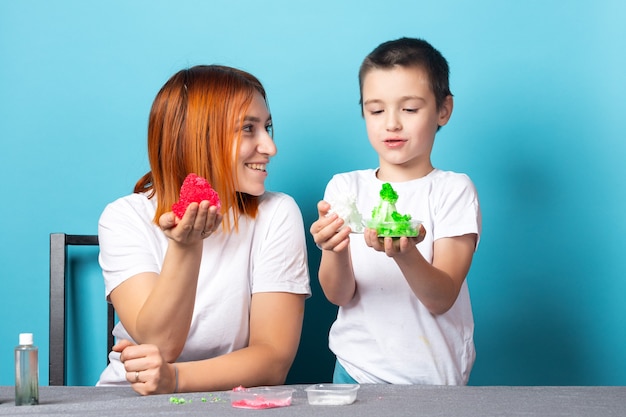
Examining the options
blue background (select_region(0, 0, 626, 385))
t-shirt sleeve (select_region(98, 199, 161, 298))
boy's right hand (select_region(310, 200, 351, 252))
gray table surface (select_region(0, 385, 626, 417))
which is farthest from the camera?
blue background (select_region(0, 0, 626, 385))

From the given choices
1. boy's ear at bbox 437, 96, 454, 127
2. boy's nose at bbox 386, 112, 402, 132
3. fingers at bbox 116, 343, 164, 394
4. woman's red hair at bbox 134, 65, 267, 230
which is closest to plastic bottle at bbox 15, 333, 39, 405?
fingers at bbox 116, 343, 164, 394

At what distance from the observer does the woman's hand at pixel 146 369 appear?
1207mm

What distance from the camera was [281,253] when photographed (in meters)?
1.58

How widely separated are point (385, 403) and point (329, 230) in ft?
1.10

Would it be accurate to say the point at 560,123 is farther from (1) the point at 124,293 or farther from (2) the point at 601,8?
(1) the point at 124,293

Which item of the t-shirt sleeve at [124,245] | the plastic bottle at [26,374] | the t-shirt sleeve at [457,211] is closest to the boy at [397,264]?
the t-shirt sleeve at [457,211]

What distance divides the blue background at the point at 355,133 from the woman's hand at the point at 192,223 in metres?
0.77

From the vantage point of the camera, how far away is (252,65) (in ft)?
6.57

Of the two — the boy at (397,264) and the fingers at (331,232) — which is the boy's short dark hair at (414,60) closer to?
the boy at (397,264)

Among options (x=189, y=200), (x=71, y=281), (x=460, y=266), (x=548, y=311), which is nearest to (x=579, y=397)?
(x=460, y=266)

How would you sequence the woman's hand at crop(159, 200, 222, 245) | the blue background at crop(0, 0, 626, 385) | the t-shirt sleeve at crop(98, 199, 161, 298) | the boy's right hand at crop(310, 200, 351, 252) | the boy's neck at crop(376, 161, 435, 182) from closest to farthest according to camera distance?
the woman's hand at crop(159, 200, 222, 245) < the boy's right hand at crop(310, 200, 351, 252) < the t-shirt sleeve at crop(98, 199, 161, 298) < the boy's neck at crop(376, 161, 435, 182) < the blue background at crop(0, 0, 626, 385)

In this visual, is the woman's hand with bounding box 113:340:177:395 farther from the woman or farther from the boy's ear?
the boy's ear

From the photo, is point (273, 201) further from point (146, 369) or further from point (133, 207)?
point (146, 369)

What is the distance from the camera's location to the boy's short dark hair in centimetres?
157
